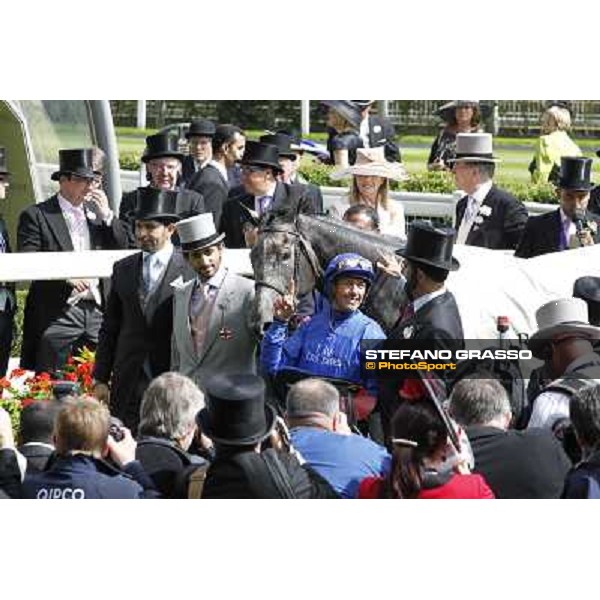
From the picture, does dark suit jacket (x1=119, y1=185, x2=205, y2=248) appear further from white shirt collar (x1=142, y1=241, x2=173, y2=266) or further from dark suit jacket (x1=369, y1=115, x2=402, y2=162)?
dark suit jacket (x1=369, y1=115, x2=402, y2=162)

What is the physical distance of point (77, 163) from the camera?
38.5ft

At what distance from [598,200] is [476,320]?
240cm

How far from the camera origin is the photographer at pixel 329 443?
306 inches

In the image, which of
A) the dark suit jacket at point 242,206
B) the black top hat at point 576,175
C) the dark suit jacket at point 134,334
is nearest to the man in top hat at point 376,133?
the dark suit jacket at point 242,206

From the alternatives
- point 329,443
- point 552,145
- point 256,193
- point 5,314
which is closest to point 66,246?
point 5,314

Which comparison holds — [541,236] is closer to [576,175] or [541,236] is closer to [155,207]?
[576,175]

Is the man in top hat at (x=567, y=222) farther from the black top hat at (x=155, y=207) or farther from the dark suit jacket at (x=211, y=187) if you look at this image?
the black top hat at (x=155, y=207)

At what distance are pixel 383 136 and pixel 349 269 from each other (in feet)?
16.4

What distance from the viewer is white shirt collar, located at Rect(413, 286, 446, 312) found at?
9.48m

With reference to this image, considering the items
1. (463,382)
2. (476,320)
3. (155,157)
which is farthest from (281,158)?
(463,382)

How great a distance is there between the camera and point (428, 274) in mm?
9539

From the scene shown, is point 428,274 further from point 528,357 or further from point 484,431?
point 484,431

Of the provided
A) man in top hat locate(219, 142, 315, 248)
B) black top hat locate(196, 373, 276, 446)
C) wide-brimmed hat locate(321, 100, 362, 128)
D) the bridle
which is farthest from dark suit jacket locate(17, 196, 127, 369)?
black top hat locate(196, 373, 276, 446)

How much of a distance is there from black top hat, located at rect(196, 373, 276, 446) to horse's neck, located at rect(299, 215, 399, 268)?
2.32m
